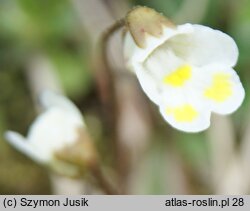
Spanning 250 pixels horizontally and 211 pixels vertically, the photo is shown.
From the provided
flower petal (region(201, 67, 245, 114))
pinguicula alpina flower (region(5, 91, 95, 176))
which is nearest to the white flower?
pinguicula alpina flower (region(5, 91, 95, 176))

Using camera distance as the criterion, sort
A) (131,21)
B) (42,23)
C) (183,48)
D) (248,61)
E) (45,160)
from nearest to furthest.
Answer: (131,21)
(183,48)
(45,160)
(248,61)
(42,23)

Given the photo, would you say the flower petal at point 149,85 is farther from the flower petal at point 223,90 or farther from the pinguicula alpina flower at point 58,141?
the pinguicula alpina flower at point 58,141

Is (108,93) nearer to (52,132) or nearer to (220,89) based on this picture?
(52,132)

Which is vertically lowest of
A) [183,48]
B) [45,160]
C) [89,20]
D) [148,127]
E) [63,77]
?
[45,160]

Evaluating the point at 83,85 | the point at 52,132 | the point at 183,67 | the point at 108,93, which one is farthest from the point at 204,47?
the point at 83,85

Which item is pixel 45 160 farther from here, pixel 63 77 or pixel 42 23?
pixel 42 23

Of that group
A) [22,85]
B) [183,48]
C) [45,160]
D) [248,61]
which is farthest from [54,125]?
[248,61]
